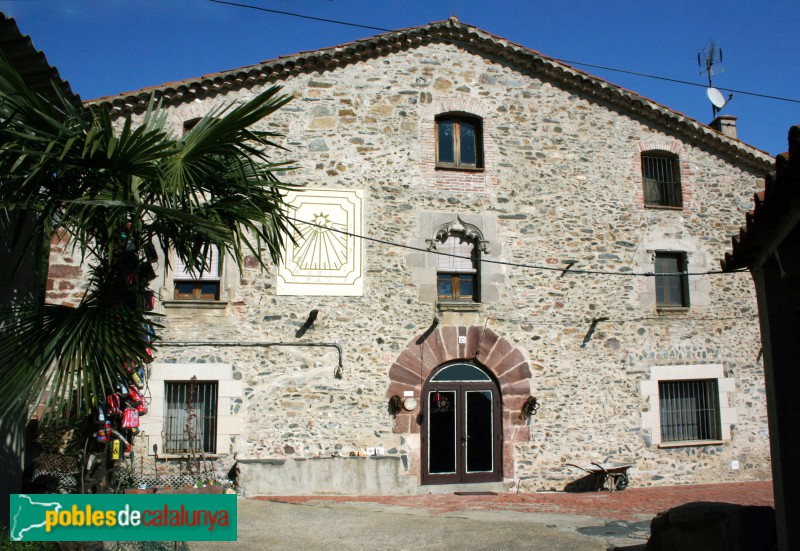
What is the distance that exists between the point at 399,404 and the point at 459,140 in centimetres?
518

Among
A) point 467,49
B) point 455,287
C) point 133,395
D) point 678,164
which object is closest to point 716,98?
point 678,164

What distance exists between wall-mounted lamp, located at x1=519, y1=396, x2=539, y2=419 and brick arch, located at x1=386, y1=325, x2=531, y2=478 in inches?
2.5

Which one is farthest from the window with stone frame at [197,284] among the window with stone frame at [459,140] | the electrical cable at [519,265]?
the window with stone frame at [459,140]

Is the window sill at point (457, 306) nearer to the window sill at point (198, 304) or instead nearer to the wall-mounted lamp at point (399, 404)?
the wall-mounted lamp at point (399, 404)

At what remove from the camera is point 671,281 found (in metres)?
14.7

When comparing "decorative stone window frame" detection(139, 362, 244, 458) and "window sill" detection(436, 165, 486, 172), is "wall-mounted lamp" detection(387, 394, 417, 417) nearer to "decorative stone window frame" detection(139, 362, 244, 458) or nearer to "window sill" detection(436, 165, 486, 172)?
"decorative stone window frame" detection(139, 362, 244, 458)

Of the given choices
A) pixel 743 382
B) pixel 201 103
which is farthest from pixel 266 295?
pixel 743 382

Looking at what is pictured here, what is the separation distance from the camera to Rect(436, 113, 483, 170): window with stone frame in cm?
1404

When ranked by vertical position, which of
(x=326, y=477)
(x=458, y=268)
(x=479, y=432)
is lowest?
(x=326, y=477)

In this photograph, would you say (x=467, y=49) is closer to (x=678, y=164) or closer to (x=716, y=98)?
(x=678, y=164)

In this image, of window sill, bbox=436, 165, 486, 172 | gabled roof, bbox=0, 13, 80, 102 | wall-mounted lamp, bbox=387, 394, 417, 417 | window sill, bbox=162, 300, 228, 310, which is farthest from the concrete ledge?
gabled roof, bbox=0, 13, 80, 102

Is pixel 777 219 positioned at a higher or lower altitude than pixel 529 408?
higher

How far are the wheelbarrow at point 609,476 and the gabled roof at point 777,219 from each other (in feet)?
22.7

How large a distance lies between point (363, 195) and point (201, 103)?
130 inches
